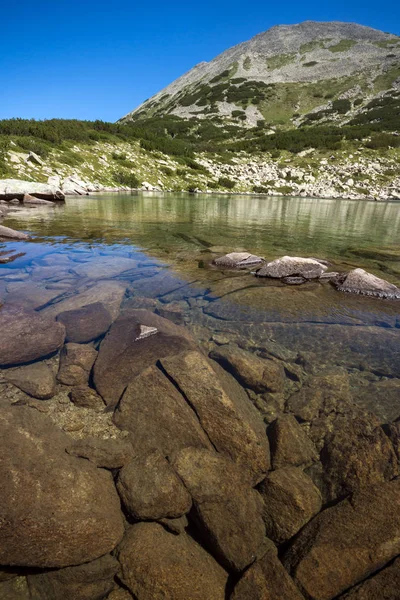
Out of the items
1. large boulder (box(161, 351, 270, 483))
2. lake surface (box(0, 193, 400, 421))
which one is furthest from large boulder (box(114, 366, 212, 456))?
lake surface (box(0, 193, 400, 421))

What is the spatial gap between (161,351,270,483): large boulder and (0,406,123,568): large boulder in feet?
4.33

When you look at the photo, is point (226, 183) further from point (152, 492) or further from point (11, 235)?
point (152, 492)

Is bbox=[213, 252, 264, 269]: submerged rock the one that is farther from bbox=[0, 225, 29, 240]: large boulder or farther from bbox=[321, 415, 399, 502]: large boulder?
bbox=[0, 225, 29, 240]: large boulder

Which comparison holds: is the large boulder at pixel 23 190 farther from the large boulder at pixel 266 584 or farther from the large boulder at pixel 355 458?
the large boulder at pixel 266 584

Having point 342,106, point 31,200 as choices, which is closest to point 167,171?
point 31,200

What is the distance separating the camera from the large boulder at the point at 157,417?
346 centimetres

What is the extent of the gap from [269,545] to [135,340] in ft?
11.2

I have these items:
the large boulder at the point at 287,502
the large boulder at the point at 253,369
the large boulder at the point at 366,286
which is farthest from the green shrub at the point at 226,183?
the large boulder at the point at 287,502

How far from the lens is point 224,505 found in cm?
280

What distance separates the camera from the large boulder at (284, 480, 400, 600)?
2.25 m

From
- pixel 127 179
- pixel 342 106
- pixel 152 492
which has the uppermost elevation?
pixel 342 106

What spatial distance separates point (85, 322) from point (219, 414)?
3.51m

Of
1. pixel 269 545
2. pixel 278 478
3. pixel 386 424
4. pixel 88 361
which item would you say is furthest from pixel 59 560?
pixel 386 424

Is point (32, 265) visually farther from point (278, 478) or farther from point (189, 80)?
point (189, 80)
